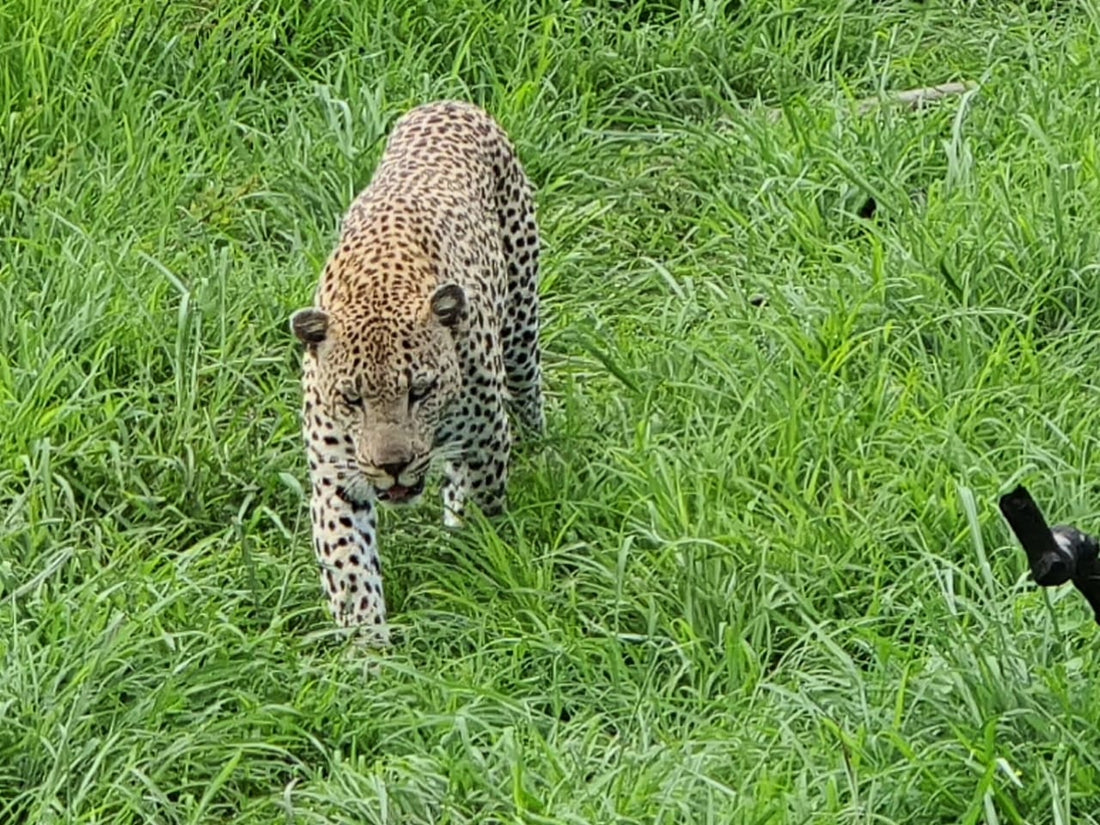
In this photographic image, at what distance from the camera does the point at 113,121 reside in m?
7.85

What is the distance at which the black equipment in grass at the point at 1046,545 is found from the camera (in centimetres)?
339

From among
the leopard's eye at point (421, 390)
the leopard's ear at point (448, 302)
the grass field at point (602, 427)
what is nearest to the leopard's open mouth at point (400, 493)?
the leopard's eye at point (421, 390)

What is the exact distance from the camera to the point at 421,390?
231 inches

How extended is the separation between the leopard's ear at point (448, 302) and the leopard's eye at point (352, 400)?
31 cm

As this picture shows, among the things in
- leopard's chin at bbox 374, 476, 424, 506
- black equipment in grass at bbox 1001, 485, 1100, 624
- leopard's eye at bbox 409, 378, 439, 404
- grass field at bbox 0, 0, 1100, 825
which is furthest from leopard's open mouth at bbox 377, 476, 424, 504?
black equipment in grass at bbox 1001, 485, 1100, 624

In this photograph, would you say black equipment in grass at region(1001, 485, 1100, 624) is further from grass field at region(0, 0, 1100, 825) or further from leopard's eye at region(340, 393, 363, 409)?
leopard's eye at region(340, 393, 363, 409)

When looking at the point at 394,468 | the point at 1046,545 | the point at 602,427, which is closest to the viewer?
the point at 1046,545

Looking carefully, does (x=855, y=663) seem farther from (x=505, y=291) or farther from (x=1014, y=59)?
(x=1014, y=59)

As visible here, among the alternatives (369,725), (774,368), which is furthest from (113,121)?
(369,725)

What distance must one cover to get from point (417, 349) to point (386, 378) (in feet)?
0.43

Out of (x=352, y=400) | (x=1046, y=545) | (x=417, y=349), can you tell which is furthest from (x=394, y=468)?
(x=1046, y=545)

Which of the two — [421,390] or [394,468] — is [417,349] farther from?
[394,468]

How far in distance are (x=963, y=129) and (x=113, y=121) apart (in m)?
2.77

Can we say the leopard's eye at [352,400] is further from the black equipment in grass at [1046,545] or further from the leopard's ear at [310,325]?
the black equipment in grass at [1046,545]
